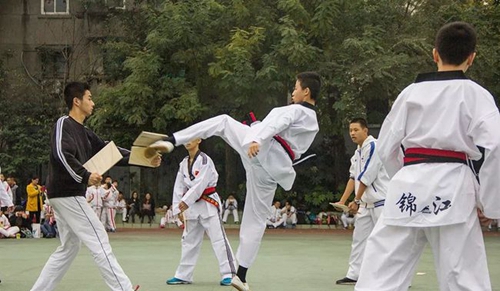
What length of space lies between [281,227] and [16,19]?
515 inches

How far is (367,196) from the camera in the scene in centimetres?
1033

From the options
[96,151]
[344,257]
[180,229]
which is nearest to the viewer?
[96,151]

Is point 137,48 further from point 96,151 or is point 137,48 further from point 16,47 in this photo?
point 96,151

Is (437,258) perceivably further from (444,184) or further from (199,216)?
(199,216)

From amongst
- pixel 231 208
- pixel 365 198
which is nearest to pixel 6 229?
pixel 231 208

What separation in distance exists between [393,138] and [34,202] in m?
19.6

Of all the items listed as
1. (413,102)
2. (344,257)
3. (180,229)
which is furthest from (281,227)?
(413,102)

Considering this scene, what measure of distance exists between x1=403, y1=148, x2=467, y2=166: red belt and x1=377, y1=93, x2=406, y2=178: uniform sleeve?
5.1 inches

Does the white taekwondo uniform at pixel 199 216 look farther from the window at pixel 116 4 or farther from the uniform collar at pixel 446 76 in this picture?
the window at pixel 116 4

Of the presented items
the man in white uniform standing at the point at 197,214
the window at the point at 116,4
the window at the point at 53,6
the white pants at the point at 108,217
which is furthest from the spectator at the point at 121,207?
the man in white uniform standing at the point at 197,214

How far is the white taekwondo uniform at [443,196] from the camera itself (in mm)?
5070

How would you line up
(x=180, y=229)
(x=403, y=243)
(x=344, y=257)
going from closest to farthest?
(x=403, y=243), (x=344, y=257), (x=180, y=229)

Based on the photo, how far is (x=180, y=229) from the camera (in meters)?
25.7

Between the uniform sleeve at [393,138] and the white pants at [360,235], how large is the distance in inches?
191
